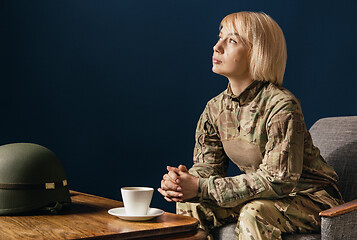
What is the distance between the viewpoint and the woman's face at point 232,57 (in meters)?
1.67

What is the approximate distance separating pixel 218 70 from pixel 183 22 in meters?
1.62

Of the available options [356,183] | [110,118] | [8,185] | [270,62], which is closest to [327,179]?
[356,183]

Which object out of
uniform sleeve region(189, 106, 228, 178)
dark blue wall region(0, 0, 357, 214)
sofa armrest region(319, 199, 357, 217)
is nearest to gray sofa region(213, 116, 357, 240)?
sofa armrest region(319, 199, 357, 217)

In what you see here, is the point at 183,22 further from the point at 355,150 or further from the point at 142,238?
the point at 142,238

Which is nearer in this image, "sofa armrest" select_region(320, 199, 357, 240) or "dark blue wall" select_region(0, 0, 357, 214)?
"sofa armrest" select_region(320, 199, 357, 240)

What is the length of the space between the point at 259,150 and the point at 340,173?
45cm

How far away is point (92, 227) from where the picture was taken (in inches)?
44.0

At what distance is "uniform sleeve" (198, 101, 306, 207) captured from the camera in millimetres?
1463

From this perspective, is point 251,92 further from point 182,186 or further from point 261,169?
point 182,186

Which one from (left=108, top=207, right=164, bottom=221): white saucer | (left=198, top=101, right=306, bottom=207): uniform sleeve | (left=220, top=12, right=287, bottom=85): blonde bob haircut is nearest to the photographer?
(left=108, top=207, right=164, bottom=221): white saucer

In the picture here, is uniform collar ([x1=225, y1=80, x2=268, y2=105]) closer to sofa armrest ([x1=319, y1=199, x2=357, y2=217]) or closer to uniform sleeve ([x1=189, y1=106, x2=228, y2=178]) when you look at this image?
uniform sleeve ([x1=189, y1=106, x2=228, y2=178])

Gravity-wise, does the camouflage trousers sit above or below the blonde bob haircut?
below

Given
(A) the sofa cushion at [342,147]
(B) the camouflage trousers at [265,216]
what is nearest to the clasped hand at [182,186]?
(B) the camouflage trousers at [265,216]

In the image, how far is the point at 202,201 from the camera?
150 centimetres
